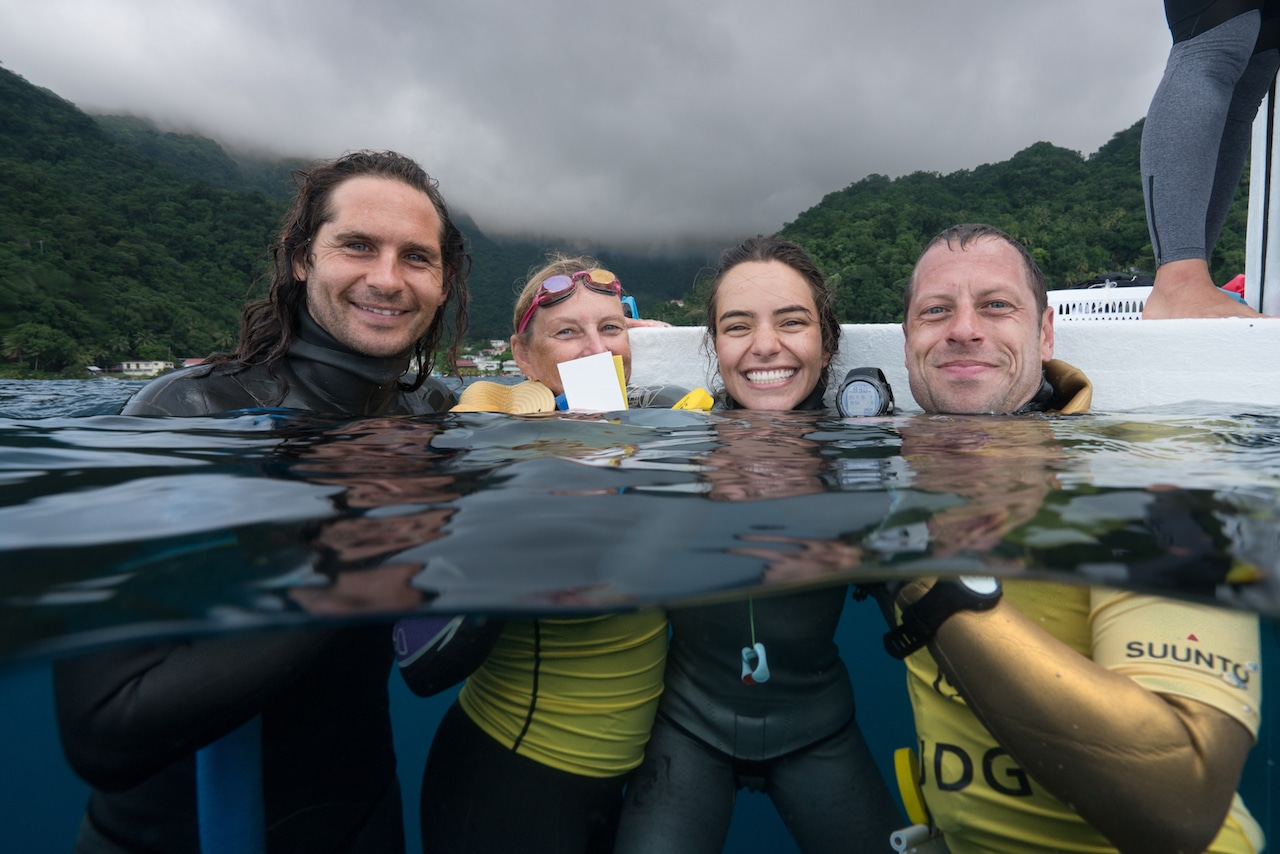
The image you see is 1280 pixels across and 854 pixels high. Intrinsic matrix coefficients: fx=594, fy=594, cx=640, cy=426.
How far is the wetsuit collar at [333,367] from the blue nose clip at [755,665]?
7.15 feet

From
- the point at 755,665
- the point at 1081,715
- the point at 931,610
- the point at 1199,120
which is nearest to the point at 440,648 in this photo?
the point at 755,665

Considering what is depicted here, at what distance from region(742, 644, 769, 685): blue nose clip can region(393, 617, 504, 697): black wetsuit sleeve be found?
75cm

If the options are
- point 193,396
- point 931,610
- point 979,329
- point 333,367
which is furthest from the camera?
point 333,367

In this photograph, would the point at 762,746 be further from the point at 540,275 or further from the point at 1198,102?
the point at 1198,102

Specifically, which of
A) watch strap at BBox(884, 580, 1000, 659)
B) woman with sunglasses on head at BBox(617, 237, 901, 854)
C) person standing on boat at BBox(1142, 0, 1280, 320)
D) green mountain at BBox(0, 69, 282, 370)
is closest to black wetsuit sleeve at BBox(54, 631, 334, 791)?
woman with sunglasses on head at BBox(617, 237, 901, 854)

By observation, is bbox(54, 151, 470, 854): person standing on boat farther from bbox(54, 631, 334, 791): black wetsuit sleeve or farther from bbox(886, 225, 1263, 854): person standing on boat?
bbox(886, 225, 1263, 854): person standing on boat

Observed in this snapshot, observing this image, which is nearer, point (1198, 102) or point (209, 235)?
point (1198, 102)

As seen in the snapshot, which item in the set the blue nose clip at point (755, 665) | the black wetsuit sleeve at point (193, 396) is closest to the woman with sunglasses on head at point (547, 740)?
the blue nose clip at point (755, 665)

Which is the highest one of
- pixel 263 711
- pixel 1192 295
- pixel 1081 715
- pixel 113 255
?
pixel 113 255

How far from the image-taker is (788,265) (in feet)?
10.6

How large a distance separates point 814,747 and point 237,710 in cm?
169

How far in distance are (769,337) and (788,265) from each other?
0.50 meters

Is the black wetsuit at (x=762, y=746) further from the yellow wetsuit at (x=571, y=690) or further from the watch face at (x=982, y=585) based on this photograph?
the watch face at (x=982, y=585)

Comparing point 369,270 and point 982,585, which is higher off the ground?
point 369,270
